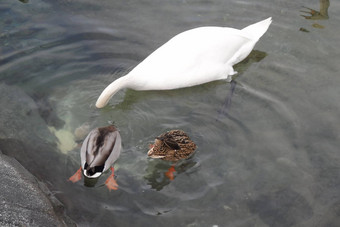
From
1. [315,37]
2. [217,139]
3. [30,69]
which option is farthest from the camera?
[315,37]

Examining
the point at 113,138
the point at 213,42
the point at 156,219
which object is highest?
the point at 213,42

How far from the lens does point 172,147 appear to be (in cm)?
450

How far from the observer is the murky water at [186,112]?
4.29 m

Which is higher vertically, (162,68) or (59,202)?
(162,68)

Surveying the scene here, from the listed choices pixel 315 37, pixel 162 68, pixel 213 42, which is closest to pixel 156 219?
pixel 162 68

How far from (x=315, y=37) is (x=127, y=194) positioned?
4.30m

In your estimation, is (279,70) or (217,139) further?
(279,70)

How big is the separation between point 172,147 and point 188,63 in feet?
5.39

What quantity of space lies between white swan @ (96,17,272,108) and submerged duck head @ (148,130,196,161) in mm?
1133

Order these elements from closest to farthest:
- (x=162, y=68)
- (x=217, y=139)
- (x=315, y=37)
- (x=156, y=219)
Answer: (x=156, y=219), (x=217, y=139), (x=162, y=68), (x=315, y=37)

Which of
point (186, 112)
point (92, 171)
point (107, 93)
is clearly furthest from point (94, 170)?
point (186, 112)

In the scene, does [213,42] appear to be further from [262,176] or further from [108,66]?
[262,176]

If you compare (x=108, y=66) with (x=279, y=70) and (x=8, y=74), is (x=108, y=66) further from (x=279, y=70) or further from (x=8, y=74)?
(x=279, y=70)

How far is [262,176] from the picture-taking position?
4629 mm
